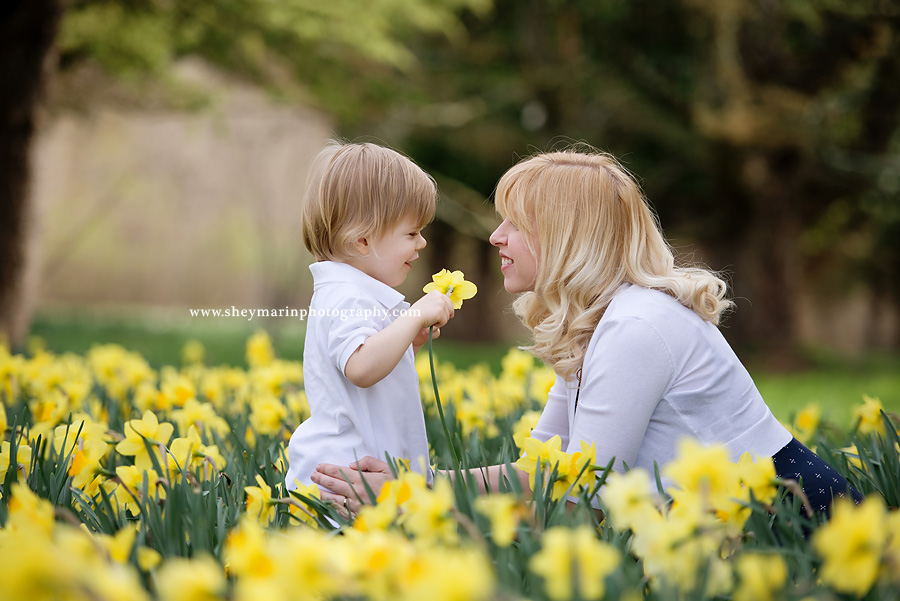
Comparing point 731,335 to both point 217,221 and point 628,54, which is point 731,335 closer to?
point 628,54

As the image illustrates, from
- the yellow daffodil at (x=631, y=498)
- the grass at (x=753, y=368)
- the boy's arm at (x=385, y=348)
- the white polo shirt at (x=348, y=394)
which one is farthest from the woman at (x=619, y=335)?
the grass at (x=753, y=368)

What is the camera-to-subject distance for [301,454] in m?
1.89

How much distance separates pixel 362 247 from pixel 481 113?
8864mm

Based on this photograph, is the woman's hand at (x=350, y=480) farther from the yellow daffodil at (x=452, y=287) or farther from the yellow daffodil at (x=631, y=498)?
the yellow daffodil at (x=631, y=498)

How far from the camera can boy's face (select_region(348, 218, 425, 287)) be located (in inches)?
78.1

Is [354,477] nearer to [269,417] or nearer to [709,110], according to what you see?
[269,417]

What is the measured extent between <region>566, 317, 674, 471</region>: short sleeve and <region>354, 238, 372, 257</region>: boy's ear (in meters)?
0.63

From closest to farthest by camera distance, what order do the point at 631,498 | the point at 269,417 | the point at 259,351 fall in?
1. the point at 631,498
2. the point at 269,417
3. the point at 259,351

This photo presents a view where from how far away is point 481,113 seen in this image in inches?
413

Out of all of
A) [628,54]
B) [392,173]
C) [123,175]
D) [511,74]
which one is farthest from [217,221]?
[392,173]

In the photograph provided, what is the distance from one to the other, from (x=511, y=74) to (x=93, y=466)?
10.4 metres

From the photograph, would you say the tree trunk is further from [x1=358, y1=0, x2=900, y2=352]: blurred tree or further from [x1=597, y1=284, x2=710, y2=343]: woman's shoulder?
[x1=597, y1=284, x2=710, y2=343]: woman's shoulder

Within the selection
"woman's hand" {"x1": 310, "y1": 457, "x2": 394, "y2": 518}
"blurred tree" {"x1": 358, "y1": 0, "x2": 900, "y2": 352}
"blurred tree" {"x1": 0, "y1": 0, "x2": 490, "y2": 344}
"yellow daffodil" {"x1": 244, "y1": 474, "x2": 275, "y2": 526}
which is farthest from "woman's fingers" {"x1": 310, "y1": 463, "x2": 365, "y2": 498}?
"blurred tree" {"x1": 358, "y1": 0, "x2": 900, "y2": 352}

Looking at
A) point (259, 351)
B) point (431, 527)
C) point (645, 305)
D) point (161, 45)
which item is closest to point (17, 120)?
point (161, 45)
